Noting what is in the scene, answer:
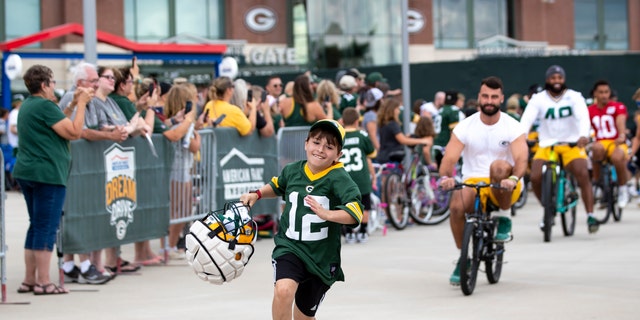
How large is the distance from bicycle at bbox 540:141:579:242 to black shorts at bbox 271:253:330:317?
7.29 metres

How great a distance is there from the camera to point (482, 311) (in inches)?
346

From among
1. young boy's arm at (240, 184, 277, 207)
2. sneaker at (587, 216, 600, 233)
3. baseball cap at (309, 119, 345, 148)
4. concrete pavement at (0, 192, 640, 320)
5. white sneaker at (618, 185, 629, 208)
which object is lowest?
concrete pavement at (0, 192, 640, 320)

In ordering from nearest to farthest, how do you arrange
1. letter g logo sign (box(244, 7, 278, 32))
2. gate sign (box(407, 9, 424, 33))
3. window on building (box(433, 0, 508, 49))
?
letter g logo sign (box(244, 7, 278, 32)) < gate sign (box(407, 9, 424, 33)) < window on building (box(433, 0, 508, 49))

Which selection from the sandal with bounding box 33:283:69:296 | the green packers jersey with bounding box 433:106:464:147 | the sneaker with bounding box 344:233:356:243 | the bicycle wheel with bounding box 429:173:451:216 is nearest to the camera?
the sandal with bounding box 33:283:69:296

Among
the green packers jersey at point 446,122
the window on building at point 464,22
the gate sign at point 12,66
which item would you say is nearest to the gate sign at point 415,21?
the window on building at point 464,22

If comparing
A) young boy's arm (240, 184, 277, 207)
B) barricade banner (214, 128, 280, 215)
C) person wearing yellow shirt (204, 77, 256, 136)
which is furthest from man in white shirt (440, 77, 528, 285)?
person wearing yellow shirt (204, 77, 256, 136)

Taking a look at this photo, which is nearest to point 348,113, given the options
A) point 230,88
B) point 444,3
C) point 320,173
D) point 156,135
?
point 230,88

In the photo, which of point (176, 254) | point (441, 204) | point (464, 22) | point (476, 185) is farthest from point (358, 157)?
point (464, 22)

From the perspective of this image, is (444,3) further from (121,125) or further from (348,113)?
(121,125)

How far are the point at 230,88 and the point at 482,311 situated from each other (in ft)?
19.2

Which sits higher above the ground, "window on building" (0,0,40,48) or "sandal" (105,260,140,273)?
"window on building" (0,0,40,48)

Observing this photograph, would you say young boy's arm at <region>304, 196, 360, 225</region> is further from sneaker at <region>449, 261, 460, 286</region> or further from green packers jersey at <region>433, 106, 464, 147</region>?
green packers jersey at <region>433, 106, 464, 147</region>

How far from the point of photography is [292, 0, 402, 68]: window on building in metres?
52.1

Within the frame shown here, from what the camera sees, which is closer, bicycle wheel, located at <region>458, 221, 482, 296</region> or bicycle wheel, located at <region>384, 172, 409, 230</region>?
bicycle wheel, located at <region>458, 221, 482, 296</region>
